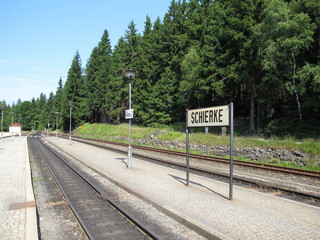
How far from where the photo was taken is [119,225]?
18.3 ft

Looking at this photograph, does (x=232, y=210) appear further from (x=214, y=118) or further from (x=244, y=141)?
(x=244, y=141)

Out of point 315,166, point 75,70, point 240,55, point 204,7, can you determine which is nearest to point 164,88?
point 204,7

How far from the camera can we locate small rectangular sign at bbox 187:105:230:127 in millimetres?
7039

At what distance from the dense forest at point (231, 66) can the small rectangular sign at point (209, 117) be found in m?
13.9

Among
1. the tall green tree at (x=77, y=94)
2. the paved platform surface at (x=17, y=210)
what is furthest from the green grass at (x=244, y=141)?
the tall green tree at (x=77, y=94)

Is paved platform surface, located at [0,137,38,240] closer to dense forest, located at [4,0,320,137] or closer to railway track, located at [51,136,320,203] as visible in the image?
railway track, located at [51,136,320,203]

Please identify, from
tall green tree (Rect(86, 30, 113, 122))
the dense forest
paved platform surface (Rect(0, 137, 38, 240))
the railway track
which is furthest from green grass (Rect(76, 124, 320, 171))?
tall green tree (Rect(86, 30, 113, 122))

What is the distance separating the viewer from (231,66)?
2553cm

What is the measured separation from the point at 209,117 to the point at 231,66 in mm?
19865

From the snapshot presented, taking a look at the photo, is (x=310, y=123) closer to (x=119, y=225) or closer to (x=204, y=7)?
(x=119, y=225)

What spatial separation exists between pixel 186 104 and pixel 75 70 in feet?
161

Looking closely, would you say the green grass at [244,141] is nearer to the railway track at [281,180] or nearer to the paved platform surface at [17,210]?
the railway track at [281,180]

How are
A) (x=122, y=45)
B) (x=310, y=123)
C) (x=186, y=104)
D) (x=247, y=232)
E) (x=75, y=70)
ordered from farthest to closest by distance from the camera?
(x=75, y=70) → (x=122, y=45) → (x=186, y=104) → (x=310, y=123) → (x=247, y=232)

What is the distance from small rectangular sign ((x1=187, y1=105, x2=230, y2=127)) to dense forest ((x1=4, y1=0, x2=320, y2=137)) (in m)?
13.9
